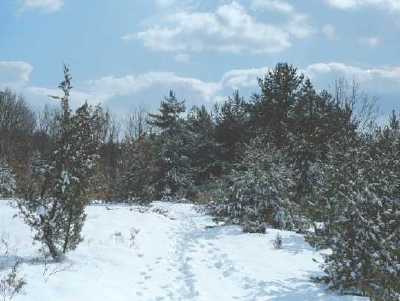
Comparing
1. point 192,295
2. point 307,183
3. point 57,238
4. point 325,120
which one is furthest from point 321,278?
point 325,120

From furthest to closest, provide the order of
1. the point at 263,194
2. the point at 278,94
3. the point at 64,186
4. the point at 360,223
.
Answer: the point at 278,94 < the point at 263,194 < the point at 64,186 < the point at 360,223

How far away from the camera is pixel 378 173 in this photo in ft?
26.9

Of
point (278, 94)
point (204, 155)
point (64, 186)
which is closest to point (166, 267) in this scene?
point (64, 186)

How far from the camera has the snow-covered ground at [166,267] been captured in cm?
732

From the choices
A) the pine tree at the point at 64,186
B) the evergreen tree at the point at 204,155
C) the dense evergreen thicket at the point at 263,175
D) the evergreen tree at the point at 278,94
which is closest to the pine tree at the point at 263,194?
the dense evergreen thicket at the point at 263,175

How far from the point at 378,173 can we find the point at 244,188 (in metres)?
8.67

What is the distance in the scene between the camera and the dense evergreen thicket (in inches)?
301

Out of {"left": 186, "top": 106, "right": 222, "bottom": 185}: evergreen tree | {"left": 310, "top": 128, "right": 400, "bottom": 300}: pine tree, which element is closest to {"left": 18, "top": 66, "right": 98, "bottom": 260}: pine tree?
{"left": 310, "top": 128, "right": 400, "bottom": 300}: pine tree

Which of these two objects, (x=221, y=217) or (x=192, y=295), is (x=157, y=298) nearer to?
(x=192, y=295)

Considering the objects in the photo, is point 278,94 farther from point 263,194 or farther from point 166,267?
point 166,267

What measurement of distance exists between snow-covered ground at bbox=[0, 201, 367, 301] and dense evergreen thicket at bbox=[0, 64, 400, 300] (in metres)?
0.66

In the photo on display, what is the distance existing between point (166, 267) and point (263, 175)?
7831 millimetres

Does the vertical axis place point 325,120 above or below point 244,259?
above

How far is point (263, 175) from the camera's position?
16.5 meters
